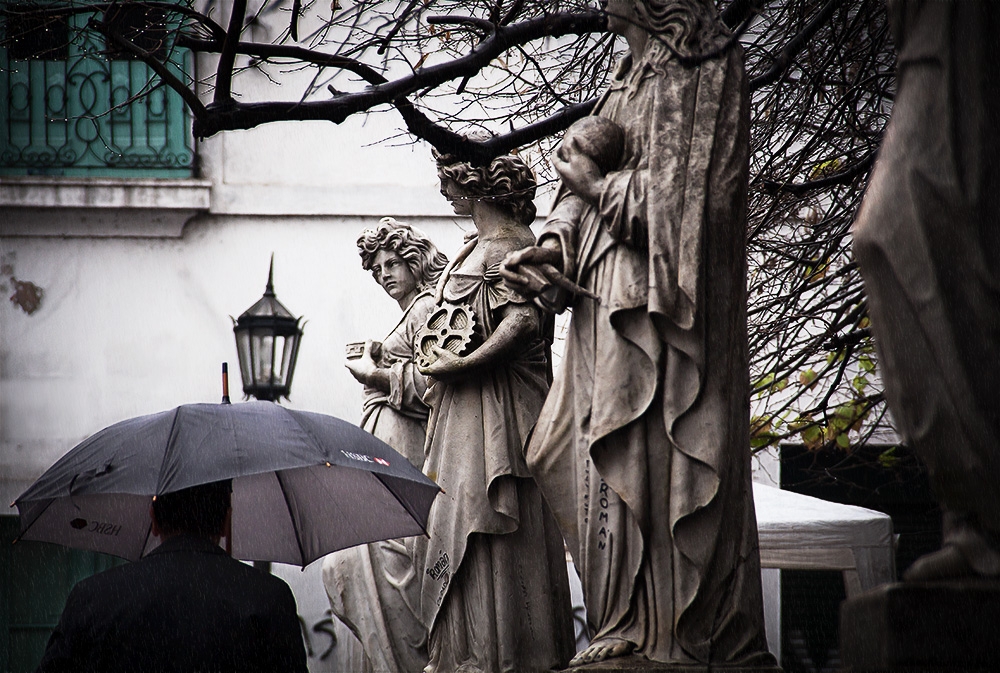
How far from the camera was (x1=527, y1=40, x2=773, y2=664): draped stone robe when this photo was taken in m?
4.59

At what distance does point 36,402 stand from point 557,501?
10491 mm

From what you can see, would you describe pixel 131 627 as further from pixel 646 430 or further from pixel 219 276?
pixel 219 276

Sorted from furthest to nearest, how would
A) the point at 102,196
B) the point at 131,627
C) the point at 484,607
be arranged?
the point at 102,196 < the point at 484,607 < the point at 131,627

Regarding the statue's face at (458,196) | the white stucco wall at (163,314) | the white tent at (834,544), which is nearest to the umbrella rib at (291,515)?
the statue's face at (458,196)

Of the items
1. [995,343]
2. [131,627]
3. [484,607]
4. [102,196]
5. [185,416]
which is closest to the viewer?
[995,343]

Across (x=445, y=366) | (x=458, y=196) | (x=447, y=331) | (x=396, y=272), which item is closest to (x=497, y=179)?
(x=458, y=196)

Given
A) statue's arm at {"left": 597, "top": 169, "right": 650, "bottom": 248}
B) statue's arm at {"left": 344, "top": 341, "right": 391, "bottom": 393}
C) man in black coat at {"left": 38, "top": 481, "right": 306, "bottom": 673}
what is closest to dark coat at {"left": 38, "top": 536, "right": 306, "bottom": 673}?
man in black coat at {"left": 38, "top": 481, "right": 306, "bottom": 673}

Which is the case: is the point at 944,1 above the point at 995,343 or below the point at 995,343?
above

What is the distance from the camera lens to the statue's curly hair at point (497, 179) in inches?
267

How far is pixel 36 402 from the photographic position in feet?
46.9

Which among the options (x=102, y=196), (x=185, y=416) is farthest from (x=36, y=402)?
(x=185, y=416)

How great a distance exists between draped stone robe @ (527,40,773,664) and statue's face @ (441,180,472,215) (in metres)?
1.80

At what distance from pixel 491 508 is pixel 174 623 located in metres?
2.77

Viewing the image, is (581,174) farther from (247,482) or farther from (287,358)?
(287,358)
